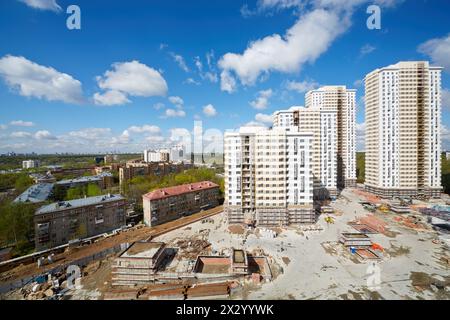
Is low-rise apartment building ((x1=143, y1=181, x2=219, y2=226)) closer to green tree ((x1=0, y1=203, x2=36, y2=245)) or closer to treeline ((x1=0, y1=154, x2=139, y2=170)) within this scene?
green tree ((x1=0, y1=203, x2=36, y2=245))

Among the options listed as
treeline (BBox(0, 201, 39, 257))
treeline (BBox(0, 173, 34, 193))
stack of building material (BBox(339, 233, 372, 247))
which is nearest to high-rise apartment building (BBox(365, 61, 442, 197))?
stack of building material (BBox(339, 233, 372, 247))

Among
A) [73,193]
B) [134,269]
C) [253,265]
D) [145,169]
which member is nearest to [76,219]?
[134,269]

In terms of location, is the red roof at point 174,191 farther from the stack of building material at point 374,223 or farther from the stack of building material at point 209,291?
the stack of building material at point 374,223

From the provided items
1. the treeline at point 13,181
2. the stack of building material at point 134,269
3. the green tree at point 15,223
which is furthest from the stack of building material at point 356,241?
the treeline at point 13,181

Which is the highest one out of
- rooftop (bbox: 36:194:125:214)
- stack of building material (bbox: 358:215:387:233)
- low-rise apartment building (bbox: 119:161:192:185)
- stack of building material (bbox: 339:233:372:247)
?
low-rise apartment building (bbox: 119:161:192:185)

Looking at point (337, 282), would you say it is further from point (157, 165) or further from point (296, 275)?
point (157, 165)

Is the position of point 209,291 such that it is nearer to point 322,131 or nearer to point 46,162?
point 322,131
